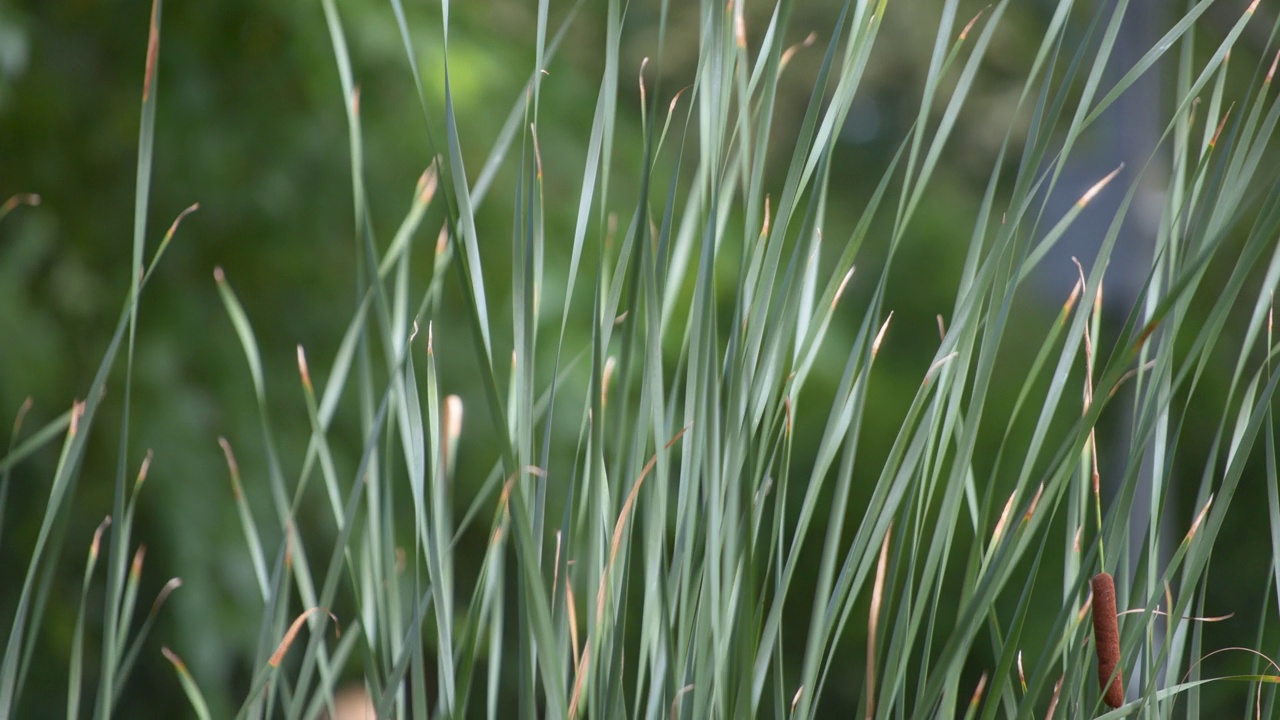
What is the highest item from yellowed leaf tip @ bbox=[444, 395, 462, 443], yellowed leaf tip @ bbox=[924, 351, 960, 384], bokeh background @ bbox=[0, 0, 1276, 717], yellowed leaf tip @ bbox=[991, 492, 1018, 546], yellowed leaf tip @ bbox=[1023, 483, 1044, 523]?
yellowed leaf tip @ bbox=[924, 351, 960, 384]

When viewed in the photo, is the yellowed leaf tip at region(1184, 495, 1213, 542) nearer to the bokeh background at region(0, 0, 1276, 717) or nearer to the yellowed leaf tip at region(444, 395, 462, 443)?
the yellowed leaf tip at region(444, 395, 462, 443)

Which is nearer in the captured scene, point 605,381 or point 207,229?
point 605,381

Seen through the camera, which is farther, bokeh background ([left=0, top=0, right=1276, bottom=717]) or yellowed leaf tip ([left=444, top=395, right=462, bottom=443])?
bokeh background ([left=0, top=0, right=1276, bottom=717])

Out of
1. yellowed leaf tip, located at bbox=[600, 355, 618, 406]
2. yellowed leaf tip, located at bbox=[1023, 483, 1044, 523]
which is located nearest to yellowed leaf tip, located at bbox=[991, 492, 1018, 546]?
yellowed leaf tip, located at bbox=[1023, 483, 1044, 523]

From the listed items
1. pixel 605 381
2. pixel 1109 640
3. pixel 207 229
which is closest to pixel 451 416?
pixel 605 381

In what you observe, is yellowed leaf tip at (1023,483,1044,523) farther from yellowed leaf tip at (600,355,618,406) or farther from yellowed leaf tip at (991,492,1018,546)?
yellowed leaf tip at (600,355,618,406)

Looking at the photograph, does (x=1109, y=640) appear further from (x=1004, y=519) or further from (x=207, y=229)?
(x=207, y=229)

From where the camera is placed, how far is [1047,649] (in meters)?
0.26

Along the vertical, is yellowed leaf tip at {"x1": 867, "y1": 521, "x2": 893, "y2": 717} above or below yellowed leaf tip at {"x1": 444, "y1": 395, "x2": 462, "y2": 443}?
below

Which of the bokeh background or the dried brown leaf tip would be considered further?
the bokeh background

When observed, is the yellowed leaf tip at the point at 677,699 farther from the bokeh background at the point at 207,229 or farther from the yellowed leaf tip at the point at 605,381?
the bokeh background at the point at 207,229

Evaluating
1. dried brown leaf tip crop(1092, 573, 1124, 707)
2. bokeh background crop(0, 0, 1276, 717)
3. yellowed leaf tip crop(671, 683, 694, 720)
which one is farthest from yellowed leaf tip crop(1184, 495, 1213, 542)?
bokeh background crop(0, 0, 1276, 717)

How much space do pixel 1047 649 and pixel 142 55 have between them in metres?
1.25

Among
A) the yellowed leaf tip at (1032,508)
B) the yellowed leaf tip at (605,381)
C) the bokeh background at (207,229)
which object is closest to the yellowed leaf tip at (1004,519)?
the yellowed leaf tip at (1032,508)
